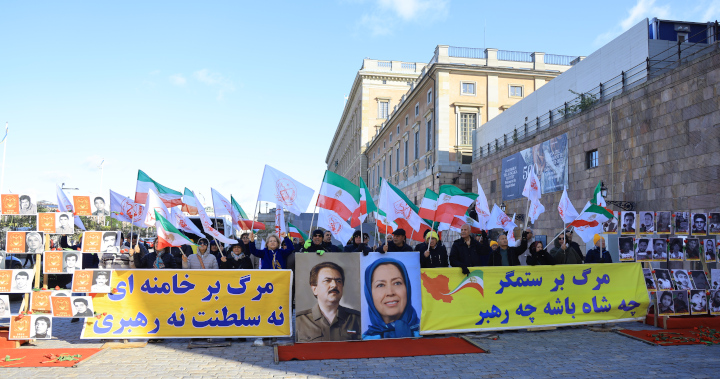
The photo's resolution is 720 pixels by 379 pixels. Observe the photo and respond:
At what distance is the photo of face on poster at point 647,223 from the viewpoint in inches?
368

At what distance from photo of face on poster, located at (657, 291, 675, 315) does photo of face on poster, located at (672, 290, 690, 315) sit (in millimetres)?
63

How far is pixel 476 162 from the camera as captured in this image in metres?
29.4

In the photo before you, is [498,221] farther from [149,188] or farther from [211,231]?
[149,188]

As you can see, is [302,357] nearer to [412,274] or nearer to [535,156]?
[412,274]

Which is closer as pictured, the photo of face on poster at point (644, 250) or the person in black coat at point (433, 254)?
the person in black coat at point (433, 254)

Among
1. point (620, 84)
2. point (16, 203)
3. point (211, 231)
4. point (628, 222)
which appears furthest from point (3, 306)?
point (620, 84)

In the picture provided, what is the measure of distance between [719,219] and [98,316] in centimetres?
1083

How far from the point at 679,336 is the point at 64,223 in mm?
9697

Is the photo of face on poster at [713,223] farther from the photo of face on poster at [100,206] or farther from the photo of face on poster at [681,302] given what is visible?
the photo of face on poster at [100,206]

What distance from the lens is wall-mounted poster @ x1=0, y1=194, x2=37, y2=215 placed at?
780cm

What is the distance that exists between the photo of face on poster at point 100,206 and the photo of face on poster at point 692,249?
33.5ft

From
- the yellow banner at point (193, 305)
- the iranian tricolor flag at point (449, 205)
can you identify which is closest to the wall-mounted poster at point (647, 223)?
the iranian tricolor flag at point (449, 205)

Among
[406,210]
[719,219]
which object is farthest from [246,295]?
[719,219]

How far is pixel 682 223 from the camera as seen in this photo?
31.1ft
